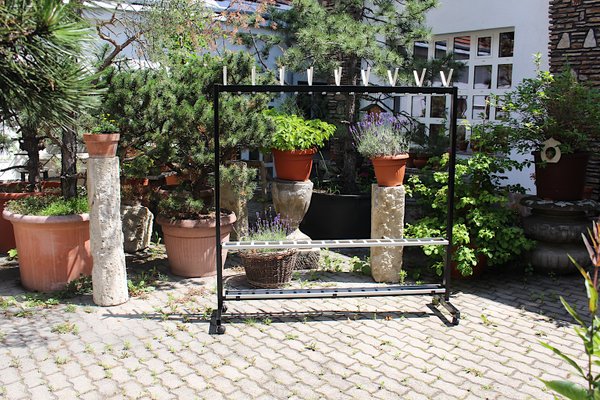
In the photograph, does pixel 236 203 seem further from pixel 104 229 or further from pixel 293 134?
pixel 104 229

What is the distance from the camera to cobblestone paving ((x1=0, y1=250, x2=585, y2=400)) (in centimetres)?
389

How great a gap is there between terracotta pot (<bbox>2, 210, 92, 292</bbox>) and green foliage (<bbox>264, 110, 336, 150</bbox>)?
2003 millimetres

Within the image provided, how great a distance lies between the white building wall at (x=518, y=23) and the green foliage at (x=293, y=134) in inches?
102

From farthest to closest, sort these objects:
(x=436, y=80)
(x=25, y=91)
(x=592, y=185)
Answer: (x=436, y=80) → (x=592, y=185) → (x=25, y=91)

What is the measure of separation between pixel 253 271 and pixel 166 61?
88.8 inches

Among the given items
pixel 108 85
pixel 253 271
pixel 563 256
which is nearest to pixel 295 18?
pixel 108 85

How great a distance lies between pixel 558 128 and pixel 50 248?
5009 millimetres

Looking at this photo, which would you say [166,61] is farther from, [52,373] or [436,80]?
[436,80]

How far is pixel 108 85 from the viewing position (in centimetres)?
551

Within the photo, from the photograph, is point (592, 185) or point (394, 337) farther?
point (592, 185)

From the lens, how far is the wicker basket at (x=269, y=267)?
5676mm

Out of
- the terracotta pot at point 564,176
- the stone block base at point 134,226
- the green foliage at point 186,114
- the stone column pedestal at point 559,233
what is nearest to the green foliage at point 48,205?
the green foliage at point 186,114

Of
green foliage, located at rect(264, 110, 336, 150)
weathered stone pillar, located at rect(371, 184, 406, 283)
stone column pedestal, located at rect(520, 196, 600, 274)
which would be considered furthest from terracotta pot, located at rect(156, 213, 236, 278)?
stone column pedestal, located at rect(520, 196, 600, 274)

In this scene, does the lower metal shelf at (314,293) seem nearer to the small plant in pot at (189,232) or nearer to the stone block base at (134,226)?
the small plant in pot at (189,232)
